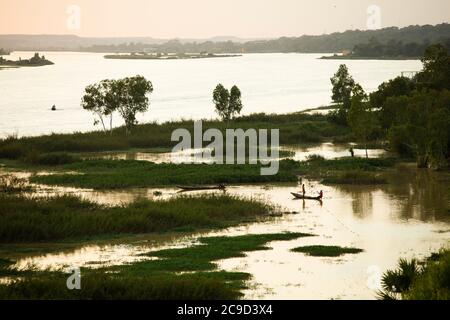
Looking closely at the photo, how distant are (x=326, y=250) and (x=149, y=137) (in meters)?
31.9

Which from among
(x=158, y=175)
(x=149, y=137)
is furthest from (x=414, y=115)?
(x=149, y=137)

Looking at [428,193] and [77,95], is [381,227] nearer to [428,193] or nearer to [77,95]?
[428,193]

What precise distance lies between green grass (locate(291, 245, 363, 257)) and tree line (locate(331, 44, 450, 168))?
18.2 metres

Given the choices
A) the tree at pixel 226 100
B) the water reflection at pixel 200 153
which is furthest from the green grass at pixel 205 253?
the tree at pixel 226 100

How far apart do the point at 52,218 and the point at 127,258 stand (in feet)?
15.9

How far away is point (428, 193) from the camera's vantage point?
39.8 m

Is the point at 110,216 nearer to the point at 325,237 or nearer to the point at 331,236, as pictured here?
the point at 325,237

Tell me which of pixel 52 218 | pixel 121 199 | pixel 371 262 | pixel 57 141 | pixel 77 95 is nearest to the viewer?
pixel 371 262

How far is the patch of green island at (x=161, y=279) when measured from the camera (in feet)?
68.7

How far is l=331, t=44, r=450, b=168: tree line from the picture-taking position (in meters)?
45.8

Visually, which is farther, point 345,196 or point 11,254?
point 345,196

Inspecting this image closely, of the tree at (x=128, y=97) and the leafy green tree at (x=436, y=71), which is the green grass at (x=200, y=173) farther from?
the leafy green tree at (x=436, y=71)
